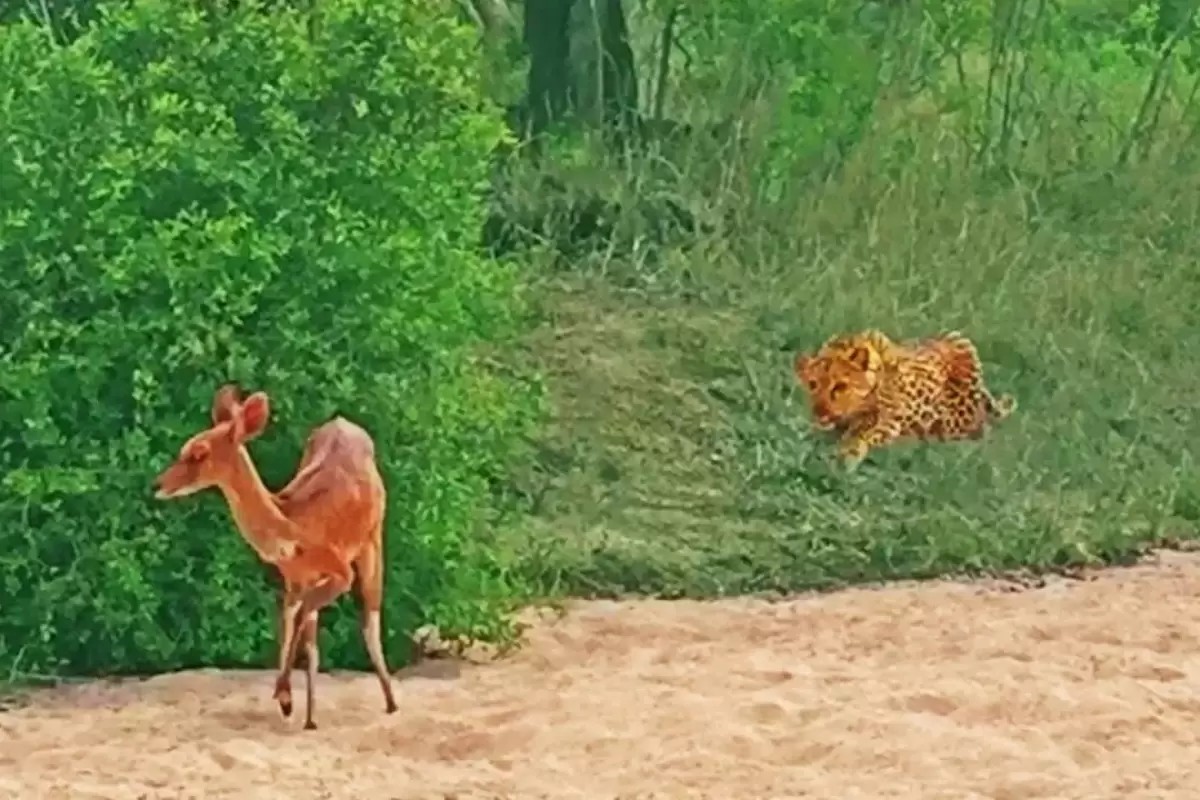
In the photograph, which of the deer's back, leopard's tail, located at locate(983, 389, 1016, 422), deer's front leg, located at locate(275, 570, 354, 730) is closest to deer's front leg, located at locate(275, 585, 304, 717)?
deer's front leg, located at locate(275, 570, 354, 730)

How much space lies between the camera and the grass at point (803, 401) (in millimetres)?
7492

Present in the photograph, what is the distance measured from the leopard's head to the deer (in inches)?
105

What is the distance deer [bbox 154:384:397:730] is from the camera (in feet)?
16.2

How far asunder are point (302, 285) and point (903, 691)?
5.44 feet

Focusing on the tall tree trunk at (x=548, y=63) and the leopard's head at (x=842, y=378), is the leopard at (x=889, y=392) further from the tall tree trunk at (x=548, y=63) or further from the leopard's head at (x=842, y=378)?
the tall tree trunk at (x=548, y=63)

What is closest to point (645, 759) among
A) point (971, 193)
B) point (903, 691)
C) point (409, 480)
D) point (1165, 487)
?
point (903, 691)

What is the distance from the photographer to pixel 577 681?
5.68 meters

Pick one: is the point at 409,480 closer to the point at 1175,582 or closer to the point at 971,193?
the point at 1175,582

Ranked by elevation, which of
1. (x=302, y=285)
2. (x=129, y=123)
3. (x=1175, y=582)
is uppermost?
(x=129, y=123)

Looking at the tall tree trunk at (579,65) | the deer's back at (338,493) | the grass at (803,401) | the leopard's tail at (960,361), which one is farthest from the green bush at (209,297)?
the tall tree trunk at (579,65)

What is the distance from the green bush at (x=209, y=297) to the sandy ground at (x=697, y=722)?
230 millimetres

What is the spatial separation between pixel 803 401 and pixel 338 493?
3605 mm

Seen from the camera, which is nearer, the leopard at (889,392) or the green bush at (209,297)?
the green bush at (209,297)

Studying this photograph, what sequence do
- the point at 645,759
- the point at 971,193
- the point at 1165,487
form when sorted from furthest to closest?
the point at 971,193, the point at 1165,487, the point at 645,759
